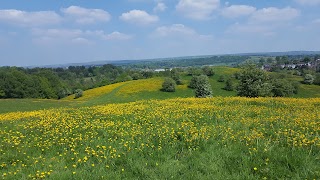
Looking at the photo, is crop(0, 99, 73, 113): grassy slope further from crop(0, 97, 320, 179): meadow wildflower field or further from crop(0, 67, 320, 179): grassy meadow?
crop(0, 97, 320, 179): meadow wildflower field

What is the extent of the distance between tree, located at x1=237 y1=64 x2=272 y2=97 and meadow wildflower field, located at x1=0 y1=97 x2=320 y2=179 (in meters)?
30.4

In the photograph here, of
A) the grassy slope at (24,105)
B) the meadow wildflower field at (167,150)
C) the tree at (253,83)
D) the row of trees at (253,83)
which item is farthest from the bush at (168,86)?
the meadow wildflower field at (167,150)

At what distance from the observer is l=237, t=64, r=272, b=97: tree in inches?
1628

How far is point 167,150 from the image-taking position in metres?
8.52

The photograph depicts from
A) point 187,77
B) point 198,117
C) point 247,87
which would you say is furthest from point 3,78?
point 198,117

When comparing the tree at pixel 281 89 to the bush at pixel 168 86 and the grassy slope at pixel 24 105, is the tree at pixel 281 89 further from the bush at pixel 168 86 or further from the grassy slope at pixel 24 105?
the grassy slope at pixel 24 105

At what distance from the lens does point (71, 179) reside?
22.3ft

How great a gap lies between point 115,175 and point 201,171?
7.20 feet

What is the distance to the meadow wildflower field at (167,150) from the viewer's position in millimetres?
6957

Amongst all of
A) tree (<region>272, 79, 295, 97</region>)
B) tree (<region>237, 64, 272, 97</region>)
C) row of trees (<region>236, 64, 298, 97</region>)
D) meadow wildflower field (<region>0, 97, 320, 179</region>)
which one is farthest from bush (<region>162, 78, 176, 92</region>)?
meadow wildflower field (<region>0, 97, 320, 179</region>)

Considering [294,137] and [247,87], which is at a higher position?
[294,137]

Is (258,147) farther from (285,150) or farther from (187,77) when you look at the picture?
(187,77)

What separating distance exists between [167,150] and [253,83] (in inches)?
1449

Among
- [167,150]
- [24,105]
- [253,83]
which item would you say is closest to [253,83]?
[253,83]
